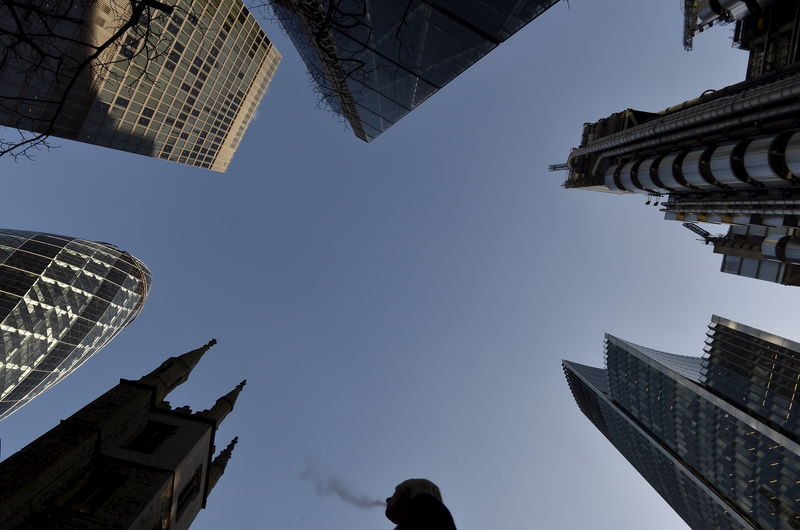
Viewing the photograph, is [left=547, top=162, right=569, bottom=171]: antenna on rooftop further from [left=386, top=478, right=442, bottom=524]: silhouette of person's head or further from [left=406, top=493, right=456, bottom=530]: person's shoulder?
[left=406, top=493, right=456, bottom=530]: person's shoulder

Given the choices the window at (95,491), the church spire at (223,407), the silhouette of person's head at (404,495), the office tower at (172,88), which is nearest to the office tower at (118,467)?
the window at (95,491)

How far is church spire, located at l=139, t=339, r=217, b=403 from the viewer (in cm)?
2463

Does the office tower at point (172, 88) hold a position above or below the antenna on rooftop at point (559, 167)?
below

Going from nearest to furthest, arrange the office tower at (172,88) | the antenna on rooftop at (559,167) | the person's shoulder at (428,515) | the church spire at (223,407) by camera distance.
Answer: the person's shoulder at (428,515) → the church spire at (223,407) → the office tower at (172,88) → the antenna on rooftop at (559,167)

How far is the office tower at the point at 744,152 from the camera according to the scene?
21.2m

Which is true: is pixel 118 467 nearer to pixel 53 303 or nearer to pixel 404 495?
pixel 404 495

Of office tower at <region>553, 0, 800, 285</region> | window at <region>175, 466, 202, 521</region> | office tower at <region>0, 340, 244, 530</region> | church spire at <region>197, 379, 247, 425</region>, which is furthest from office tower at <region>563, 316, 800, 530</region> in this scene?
office tower at <region>0, 340, 244, 530</region>

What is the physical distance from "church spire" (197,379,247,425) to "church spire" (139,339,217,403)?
298 centimetres

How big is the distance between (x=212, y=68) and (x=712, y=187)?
2517 inches

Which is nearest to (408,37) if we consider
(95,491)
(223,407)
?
(95,491)

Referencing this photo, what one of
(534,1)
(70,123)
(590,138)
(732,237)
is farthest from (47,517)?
(590,138)

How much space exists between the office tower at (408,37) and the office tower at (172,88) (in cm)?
2601

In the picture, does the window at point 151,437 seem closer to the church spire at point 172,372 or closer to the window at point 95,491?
the window at point 95,491

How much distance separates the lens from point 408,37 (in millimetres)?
17234
